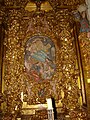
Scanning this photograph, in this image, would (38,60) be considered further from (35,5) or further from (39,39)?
(35,5)

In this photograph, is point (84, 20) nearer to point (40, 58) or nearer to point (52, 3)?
point (52, 3)

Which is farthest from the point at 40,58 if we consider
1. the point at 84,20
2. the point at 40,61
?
the point at 84,20

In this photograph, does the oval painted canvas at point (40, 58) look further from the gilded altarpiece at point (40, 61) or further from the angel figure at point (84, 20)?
the angel figure at point (84, 20)

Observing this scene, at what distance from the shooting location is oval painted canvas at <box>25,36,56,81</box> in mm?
A: 3412

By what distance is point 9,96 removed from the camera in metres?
3.23

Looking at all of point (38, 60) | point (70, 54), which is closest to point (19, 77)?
point (38, 60)

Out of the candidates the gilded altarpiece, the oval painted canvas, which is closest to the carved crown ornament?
the gilded altarpiece

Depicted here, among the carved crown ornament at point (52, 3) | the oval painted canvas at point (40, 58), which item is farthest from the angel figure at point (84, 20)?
the oval painted canvas at point (40, 58)

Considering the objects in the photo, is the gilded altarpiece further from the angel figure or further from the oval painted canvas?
the angel figure

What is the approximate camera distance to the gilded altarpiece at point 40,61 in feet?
10.7

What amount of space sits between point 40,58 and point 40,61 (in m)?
0.06

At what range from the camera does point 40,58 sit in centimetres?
349

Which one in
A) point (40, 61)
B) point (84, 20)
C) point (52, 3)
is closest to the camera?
point (40, 61)

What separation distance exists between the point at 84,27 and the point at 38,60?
1.15 m
